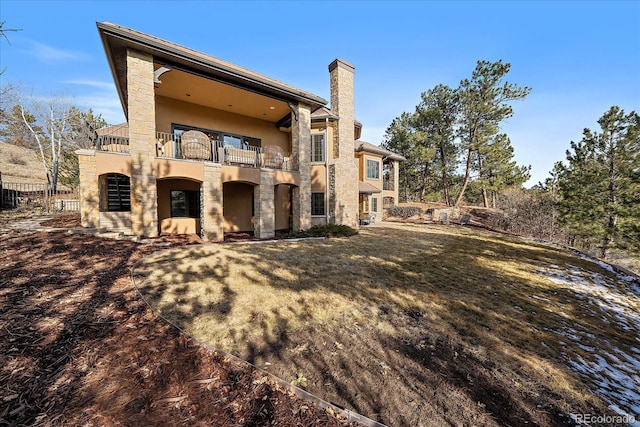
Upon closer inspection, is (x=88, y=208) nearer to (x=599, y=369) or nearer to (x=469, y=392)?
(x=469, y=392)

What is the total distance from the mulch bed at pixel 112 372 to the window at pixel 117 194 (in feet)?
22.6

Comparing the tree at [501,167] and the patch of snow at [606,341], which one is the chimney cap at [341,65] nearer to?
the patch of snow at [606,341]

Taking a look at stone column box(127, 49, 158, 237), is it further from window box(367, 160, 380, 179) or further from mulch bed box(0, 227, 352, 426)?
window box(367, 160, 380, 179)

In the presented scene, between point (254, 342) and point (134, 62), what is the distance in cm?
1034

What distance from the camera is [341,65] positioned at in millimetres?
13633

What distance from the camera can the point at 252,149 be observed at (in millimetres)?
13797

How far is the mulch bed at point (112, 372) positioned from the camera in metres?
2.08

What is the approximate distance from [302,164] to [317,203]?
A: 2.74 metres

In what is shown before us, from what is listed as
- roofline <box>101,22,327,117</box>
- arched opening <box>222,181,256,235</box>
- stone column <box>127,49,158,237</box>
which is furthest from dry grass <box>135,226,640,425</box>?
roofline <box>101,22,327,117</box>

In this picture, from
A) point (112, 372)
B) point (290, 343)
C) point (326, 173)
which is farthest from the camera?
point (326, 173)

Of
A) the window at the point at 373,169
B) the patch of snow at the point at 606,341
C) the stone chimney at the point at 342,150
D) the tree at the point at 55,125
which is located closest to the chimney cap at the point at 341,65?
the stone chimney at the point at 342,150

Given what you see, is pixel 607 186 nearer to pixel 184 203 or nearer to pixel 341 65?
pixel 341 65

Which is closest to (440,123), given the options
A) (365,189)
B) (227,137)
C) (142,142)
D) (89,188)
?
(365,189)

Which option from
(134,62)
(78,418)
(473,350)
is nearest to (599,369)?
(473,350)
